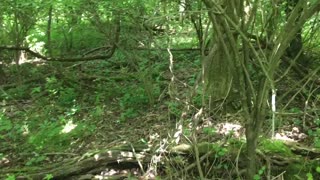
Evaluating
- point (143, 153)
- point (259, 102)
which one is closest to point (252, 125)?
point (259, 102)

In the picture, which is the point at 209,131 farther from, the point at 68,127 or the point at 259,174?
the point at 68,127

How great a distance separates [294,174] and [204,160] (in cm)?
87

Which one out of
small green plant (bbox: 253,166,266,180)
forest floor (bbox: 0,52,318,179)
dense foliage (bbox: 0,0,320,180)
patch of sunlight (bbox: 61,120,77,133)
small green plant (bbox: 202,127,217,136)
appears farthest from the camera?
patch of sunlight (bbox: 61,120,77,133)

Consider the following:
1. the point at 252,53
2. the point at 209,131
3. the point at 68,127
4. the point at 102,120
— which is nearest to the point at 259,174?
the point at 209,131

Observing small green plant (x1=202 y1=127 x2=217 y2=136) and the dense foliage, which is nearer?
the dense foliage

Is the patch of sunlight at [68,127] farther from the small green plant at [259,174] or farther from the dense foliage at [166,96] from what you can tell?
the small green plant at [259,174]

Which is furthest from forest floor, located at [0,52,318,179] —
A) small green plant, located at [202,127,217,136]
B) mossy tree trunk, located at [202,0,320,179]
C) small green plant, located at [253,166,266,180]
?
mossy tree trunk, located at [202,0,320,179]

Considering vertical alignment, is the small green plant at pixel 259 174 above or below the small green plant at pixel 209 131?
below

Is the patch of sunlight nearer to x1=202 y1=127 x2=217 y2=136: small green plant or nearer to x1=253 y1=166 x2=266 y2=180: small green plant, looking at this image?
x1=202 y1=127 x2=217 y2=136: small green plant

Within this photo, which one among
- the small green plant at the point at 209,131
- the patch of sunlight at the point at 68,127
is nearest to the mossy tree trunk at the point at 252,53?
the small green plant at the point at 209,131

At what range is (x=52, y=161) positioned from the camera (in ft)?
16.1

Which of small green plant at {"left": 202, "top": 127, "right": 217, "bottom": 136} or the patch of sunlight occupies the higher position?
small green plant at {"left": 202, "top": 127, "right": 217, "bottom": 136}

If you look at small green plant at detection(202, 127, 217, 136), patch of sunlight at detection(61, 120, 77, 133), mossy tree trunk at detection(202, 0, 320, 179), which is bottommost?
patch of sunlight at detection(61, 120, 77, 133)

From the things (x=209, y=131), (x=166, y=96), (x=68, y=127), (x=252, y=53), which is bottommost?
(x=68, y=127)
